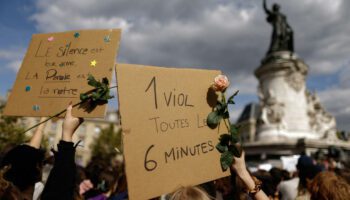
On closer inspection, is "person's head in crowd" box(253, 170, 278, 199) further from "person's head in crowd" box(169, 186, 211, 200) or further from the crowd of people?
"person's head in crowd" box(169, 186, 211, 200)

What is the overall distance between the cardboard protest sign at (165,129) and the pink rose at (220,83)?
0.11 metres

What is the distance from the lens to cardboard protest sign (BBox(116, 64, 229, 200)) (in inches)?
75.0

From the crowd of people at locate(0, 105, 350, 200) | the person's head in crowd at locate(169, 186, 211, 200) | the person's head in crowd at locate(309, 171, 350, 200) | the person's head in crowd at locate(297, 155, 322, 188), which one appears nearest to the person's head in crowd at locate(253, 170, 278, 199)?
the person's head in crowd at locate(297, 155, 322, 188)

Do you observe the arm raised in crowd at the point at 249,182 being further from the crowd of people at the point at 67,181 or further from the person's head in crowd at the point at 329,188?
the person's head in crowd at the point at 329,188

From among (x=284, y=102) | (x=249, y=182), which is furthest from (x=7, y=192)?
(x=284, y=102)

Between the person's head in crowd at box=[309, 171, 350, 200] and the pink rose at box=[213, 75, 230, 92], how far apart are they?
127 cm

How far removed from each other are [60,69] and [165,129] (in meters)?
1.13

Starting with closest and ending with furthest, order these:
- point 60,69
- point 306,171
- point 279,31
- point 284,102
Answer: point 60,69 → point 306,171 → point 284,102 → point 279,31

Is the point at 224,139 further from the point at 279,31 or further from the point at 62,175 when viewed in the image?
the point at 279,31

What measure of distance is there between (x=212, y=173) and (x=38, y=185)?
76.7 inches

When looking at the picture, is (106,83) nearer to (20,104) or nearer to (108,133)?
(20,104)

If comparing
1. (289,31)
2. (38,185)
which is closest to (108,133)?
(289,31)

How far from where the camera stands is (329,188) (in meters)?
2.62

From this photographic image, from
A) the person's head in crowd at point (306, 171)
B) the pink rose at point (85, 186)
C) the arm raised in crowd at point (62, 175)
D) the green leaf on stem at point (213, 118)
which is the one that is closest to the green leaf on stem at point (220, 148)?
the green leaf on stem at point (213, 118)
